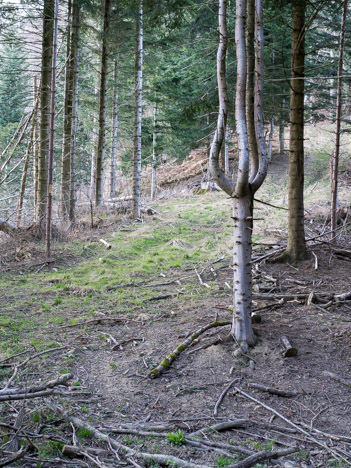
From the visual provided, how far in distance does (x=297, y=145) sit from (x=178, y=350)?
17.6ft

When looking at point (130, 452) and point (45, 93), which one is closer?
point (130, 452)

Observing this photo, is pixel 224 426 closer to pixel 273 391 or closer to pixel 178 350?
pixel 273 391

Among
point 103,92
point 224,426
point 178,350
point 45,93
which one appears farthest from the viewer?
point 103,92

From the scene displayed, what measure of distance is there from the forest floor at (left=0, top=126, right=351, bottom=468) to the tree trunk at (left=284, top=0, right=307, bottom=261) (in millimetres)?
505

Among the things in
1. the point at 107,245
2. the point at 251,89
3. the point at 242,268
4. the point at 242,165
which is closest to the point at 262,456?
the point at 242,268

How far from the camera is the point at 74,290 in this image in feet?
29.7

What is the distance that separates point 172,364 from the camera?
5473 mm

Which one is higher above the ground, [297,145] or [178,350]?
[297,145]

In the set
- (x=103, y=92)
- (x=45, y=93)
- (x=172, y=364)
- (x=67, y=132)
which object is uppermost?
(x=103, y=92)

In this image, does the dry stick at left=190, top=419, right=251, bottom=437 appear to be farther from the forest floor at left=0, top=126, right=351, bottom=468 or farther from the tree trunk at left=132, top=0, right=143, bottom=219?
the tree trunk at left=132, top=0, right=143, bottom=219

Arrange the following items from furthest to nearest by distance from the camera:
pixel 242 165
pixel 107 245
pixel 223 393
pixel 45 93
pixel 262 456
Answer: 1. pixel 45 93
2. pixel 107 245
3. pixel 242 165
4. pixel 223 393
5. pixel 262 456

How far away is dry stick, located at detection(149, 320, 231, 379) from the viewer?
205 inches

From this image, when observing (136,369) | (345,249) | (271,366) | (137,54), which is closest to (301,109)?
(345,249)

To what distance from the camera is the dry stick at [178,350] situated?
5.21m
